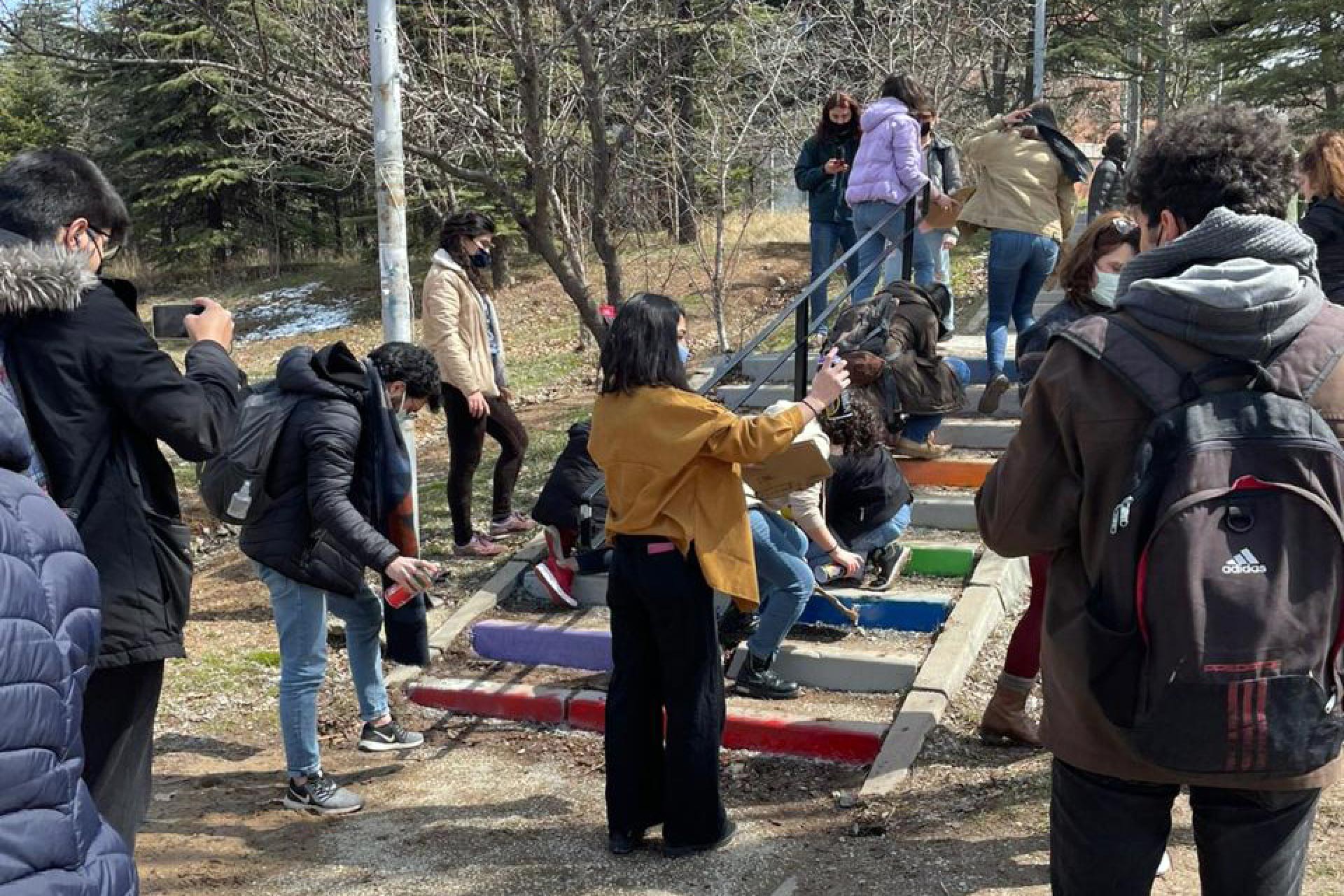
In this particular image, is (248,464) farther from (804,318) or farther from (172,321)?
(804,318)

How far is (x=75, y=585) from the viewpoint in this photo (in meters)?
1.93

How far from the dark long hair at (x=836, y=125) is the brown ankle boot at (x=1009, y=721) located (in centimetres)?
501

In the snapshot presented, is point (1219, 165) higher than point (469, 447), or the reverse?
point (1219, 165)

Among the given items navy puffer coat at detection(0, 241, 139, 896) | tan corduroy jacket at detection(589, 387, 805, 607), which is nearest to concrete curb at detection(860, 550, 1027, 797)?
tan corduroy jacket at detection(589, 387, 805, 607)

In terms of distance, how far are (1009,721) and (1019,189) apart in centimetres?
368

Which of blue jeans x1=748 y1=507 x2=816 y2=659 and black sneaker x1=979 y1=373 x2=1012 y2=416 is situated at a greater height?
black sneaker x1=979 y1=373 x2=1012 y2=416

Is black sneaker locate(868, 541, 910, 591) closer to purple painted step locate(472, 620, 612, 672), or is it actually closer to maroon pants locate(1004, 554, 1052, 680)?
purple painted step locate(472, 620, 612, 672)

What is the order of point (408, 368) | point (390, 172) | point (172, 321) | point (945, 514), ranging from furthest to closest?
1. point (945, 514)
2. point (390, 172)
3. point (408, 368)
4. point (172, 321)

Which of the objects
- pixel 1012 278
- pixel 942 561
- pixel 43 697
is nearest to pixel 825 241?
pixel 1012 278

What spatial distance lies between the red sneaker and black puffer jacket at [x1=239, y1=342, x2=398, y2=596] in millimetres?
1832

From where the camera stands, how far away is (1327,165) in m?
4.91

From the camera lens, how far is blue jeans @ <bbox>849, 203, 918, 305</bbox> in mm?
8117

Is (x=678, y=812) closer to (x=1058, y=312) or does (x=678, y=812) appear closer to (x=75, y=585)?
(x=1058, y=312)

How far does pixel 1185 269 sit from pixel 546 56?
16.7 feet
